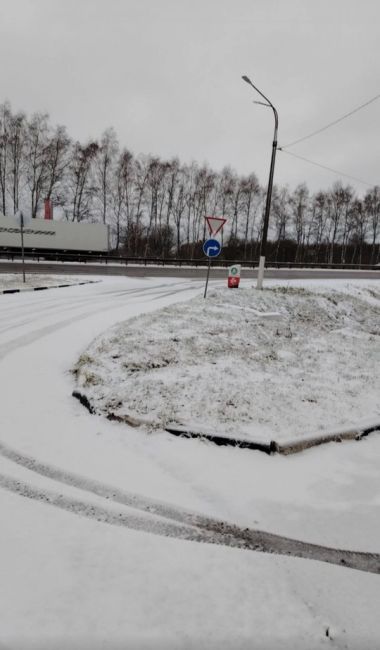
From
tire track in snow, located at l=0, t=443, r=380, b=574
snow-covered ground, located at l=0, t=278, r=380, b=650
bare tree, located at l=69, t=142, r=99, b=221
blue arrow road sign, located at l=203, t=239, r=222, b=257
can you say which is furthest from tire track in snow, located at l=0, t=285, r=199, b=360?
bare tree, located at l=69, t=142, r=99, b=221

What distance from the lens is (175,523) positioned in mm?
2713

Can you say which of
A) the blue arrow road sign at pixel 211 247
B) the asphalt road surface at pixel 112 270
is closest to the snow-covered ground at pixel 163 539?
the blue arrow road sign at pixel 211 247

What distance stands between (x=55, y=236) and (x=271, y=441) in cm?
3428

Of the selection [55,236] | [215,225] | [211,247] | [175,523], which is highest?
[55,236]

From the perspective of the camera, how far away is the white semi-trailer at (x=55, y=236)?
3256 centimetres

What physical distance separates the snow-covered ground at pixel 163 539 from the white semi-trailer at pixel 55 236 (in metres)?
32.0

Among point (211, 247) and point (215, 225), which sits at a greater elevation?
point (215, 225)

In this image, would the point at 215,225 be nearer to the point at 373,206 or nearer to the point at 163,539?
the point at 163,539

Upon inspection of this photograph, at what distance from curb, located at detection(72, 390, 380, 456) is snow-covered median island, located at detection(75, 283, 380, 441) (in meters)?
0.09

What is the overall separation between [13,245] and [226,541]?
117 ft

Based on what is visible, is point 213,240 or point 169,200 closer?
point 213,240

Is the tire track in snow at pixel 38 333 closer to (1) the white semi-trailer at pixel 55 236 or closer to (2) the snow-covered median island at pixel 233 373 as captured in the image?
(2) the snow-covered median island at pixel 233 373

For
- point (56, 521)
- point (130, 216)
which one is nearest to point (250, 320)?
point (56, 521)

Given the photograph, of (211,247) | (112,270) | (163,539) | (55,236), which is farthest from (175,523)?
(55,236)
